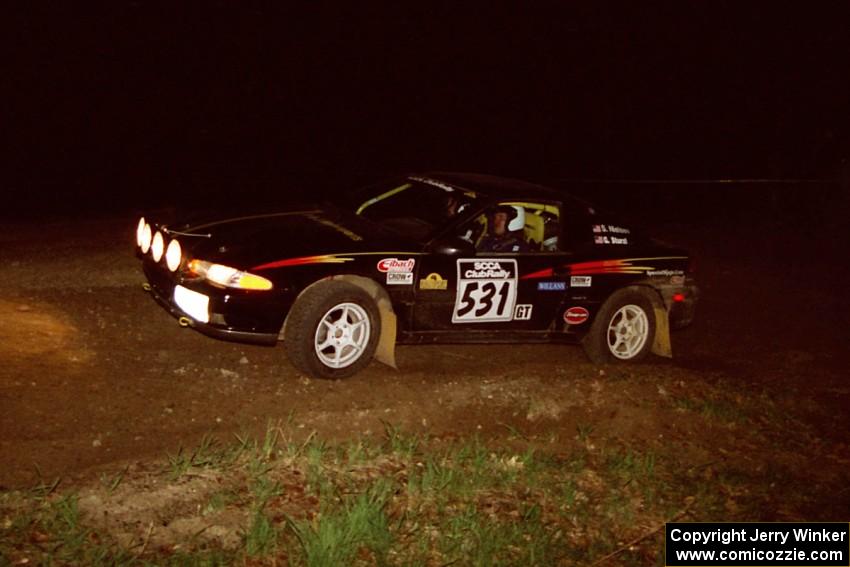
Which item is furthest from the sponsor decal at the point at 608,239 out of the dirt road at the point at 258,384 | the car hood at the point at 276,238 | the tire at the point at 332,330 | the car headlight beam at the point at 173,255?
the car headlight beam at the point at 173,255

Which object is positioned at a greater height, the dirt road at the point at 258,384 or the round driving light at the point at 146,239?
the round driving light at the point at 146,239

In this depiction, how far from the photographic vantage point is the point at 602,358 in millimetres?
7449

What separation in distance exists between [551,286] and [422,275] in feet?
3.82

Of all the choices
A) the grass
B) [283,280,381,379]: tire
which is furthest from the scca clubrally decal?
the grass

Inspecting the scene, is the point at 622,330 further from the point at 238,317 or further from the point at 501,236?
the point at 238,317

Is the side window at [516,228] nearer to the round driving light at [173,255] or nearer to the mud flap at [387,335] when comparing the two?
the mud flap at [387,335]

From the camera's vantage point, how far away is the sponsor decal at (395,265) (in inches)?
248

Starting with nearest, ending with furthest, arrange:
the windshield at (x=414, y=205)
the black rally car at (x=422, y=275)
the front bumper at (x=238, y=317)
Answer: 1. the front bumper at (x=238, y=317)
2. the black rally car at (x=422, y=275)
3. the windshield at (x=414, y=205)

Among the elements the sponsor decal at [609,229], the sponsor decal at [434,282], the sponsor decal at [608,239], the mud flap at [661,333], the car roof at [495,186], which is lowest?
the mud flap at [661,333]

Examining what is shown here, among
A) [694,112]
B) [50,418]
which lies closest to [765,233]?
[694,112]

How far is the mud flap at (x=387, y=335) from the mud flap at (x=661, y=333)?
247 cm

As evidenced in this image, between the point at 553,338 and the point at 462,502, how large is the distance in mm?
2611

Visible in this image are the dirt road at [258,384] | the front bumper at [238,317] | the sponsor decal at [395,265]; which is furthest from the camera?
the sponsor decal at [395,265]

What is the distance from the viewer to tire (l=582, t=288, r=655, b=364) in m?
7.38
